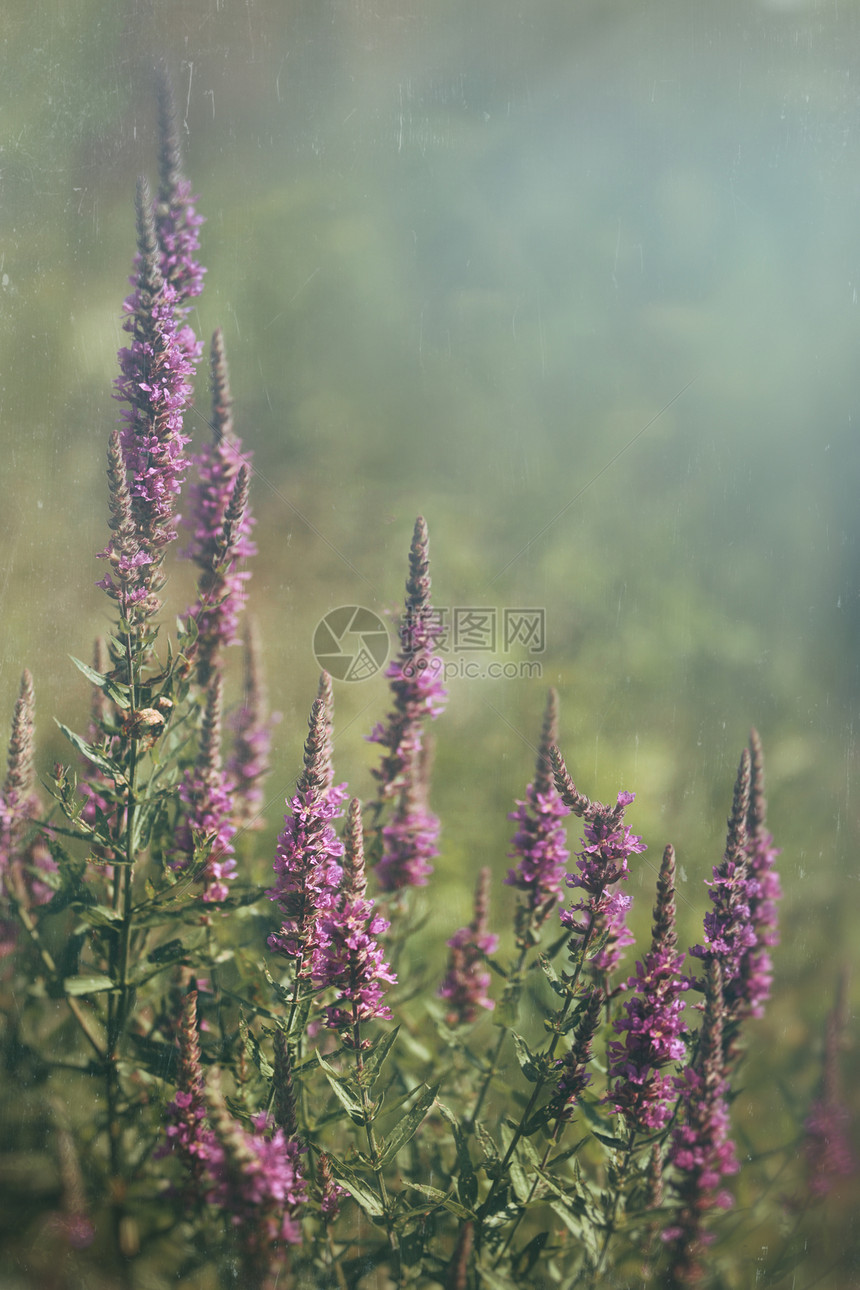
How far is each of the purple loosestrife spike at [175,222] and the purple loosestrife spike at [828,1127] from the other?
286 cm

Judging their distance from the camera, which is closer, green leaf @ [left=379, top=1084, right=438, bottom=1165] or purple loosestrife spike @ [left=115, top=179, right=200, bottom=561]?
green leaf @ [left=379, top=1084, right=438, bottom=1165]

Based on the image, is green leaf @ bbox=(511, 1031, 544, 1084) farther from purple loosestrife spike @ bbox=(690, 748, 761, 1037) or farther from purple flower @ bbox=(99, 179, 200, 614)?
purple flower @ bbox=(99, 179, 200, 614)

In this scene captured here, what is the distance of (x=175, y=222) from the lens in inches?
102

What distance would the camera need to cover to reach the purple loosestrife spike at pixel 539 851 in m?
2.32

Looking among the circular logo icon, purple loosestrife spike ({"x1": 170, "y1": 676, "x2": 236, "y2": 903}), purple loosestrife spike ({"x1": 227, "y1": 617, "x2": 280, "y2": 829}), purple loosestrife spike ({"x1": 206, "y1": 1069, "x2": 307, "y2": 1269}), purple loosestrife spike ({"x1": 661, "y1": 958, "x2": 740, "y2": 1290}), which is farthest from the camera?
the circular logo icon

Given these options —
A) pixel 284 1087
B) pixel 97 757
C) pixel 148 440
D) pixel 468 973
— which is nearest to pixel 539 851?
pixel 468 973

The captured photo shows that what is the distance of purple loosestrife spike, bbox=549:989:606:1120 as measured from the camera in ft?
6.11

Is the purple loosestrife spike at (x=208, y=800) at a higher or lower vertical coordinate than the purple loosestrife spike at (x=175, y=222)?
lower

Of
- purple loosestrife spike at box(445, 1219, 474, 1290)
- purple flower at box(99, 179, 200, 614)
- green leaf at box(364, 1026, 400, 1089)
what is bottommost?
purple loosestrife spike at box(445, 1219, 474, 1290)

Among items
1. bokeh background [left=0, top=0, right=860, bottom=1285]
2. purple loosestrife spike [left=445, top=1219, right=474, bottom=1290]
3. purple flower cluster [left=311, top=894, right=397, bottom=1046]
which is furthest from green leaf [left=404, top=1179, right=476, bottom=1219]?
bokeh background [left=0, top=0, right=860, bottom=1285]

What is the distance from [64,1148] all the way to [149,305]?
2.24m

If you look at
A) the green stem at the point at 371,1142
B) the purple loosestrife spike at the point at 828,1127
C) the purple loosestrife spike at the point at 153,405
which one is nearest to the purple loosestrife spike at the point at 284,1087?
the green stem at the point at 371,1142

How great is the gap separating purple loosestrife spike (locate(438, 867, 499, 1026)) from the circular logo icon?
144 centimetres

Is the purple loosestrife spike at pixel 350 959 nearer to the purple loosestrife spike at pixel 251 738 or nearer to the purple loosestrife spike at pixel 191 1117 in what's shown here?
the purple loosestrife spike at pixel 191 1117
